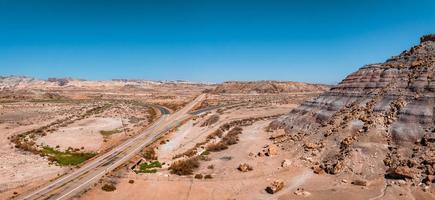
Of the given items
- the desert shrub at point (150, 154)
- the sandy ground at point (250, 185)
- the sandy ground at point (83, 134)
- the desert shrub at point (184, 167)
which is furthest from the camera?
the sandy ground at point (83, 134)

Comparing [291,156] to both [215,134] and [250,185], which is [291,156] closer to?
[250,185]

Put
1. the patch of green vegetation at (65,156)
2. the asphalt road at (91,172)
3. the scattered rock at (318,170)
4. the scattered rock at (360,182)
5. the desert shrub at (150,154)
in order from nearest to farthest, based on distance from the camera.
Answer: the scattered rock at (360,182), the asphalt road at (91,172), the scattered rock at (318,170), the desert shrub at (150,154), the patch of green vegetation at (65,156)

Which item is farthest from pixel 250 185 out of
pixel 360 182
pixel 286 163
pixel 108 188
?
pixel 108 188

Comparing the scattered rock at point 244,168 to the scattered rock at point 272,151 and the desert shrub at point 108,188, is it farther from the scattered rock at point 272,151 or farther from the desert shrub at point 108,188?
the desert shrub at point 108,188

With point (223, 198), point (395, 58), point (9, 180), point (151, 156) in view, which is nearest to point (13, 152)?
point (9, 180)

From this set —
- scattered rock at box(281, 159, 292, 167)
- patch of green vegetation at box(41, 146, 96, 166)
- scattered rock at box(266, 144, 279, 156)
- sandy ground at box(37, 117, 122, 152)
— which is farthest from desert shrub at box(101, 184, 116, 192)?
sandy ground at box(37, 117, 122, 152)

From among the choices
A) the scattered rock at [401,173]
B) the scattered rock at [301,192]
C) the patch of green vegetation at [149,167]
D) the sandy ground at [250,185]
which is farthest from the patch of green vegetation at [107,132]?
the scattered rock at [401,173]

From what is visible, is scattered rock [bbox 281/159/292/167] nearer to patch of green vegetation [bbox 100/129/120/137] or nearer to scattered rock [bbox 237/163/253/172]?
scattered rock [bbox 237/163/253/172]
